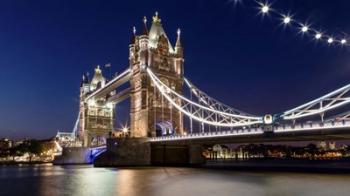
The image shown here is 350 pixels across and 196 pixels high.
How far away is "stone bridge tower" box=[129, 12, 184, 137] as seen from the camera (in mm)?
60344

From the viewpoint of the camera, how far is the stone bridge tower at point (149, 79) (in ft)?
198

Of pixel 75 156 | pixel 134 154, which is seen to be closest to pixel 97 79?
pixel 75 156

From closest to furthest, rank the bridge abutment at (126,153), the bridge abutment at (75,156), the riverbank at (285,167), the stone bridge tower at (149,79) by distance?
1. the riverbank at (285,167)
2. the bridge abutment at (126,153)
3. the stone bridge tower at (149,79)
4. the bridge abutment at (75,156)

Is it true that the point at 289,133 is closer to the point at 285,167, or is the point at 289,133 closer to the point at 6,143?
the point at 285,167

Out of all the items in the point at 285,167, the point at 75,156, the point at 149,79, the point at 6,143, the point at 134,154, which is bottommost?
the point at 285,167

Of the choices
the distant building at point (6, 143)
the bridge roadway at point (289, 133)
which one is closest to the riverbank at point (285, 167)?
the bridge roadway at point (289, 133)

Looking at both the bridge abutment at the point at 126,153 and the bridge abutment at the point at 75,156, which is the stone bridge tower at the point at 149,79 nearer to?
the bridge abutment at the point at 126,153

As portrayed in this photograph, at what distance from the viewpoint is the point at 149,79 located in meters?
61.8

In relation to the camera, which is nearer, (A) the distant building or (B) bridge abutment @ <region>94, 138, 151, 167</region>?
(B) bridge abutment @ <region>94, 138, 151, 167</region>

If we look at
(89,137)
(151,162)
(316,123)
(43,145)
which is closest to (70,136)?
(43,145)

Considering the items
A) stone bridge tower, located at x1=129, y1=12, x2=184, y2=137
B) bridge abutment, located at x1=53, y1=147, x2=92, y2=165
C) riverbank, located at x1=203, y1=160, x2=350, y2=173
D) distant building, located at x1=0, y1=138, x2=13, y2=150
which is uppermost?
stone bridge tower, located at x1=129, y1=12, x2=184, y2=137

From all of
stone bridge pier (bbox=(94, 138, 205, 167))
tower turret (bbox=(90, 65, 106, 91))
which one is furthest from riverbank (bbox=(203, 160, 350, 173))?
tower turret (bbox=(90, 65, 106, 91))

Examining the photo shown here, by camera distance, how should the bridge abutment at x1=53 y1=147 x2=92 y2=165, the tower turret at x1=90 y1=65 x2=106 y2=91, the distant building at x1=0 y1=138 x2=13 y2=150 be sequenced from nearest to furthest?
the bridge abutment at x1=53 y1=147 x2=92 y2=165 → the tower turret at x1=90 y1=65 x2=106 y2=91 → the distant building at x1=0 y1=138 x2=13 y2=150

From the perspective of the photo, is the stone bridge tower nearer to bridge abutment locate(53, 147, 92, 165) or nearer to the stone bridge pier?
the stone bridge pier
